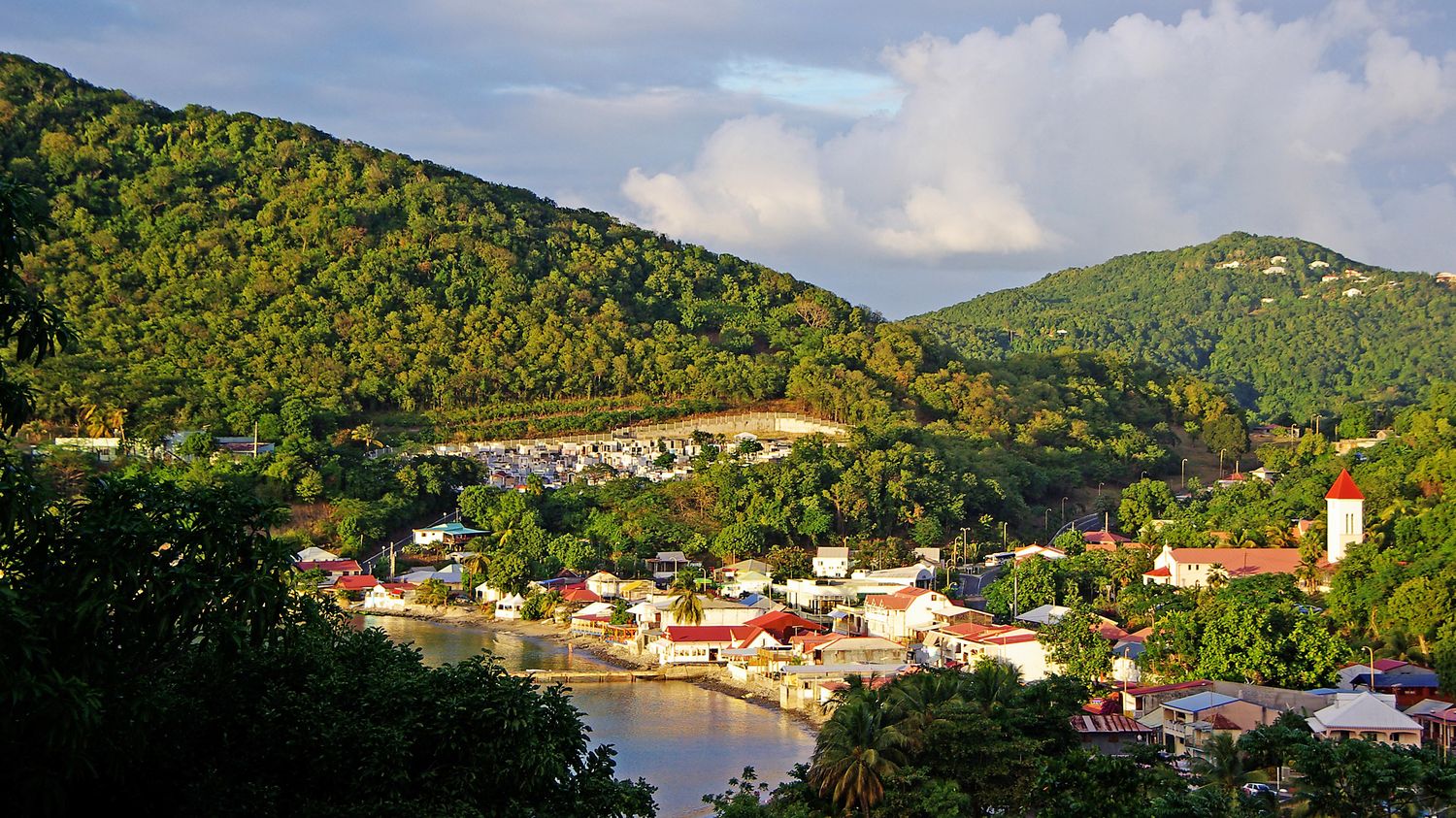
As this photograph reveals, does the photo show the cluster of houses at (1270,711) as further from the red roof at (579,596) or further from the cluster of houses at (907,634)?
the red roof at (579,596)

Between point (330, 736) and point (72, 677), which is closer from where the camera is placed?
point (72, 677)

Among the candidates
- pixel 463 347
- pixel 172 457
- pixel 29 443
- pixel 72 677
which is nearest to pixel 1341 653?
pixel 72 677

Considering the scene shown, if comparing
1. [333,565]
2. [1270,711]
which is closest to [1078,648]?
[1270,711]

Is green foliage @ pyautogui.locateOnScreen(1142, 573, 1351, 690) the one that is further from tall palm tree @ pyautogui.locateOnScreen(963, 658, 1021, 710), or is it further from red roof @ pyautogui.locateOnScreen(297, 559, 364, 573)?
red roof @ pyautogui.locateOnScreen(297, 559, 364, 573)

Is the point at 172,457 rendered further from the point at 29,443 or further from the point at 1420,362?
the point at 1420,362

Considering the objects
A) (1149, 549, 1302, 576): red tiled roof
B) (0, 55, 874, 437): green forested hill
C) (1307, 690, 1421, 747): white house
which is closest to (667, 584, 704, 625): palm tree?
(1149, 549, 1302, 576): red tiled roof
